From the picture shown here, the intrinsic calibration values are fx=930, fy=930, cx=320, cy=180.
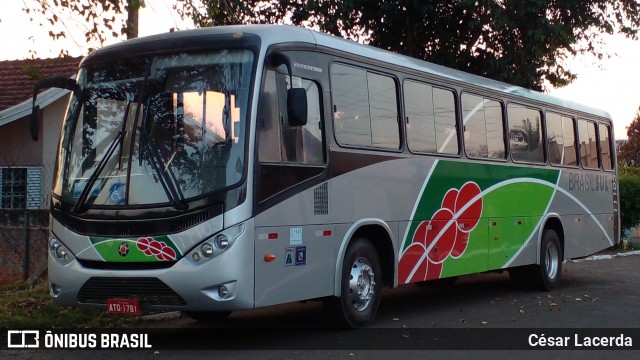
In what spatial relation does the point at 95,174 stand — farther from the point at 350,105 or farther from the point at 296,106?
the point at 350,105

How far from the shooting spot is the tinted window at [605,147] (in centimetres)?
1794

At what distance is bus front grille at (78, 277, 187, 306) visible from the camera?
8.77 metres

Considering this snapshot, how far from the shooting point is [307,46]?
9.89 metres

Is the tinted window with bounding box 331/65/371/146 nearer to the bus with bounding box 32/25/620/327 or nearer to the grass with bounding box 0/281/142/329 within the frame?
the bus with bounding box 32/25/620/327

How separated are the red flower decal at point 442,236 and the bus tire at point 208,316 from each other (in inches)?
86.6

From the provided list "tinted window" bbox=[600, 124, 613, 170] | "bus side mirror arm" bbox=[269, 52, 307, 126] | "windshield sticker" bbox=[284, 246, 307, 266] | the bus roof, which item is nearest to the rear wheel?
"tinted window" bbox=[600, 124, 613, 170]

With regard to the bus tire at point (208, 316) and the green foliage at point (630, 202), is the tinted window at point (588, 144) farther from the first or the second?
the green foliage at point (630, 202)

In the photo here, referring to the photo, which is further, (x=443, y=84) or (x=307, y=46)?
(x=443, y=84)

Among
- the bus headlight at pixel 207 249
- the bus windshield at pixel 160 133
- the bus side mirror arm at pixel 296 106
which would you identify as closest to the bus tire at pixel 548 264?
the bus side mirror arm at pixel 296 106

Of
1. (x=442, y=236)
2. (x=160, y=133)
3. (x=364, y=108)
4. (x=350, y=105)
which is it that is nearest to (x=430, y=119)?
(x=442, y=236)

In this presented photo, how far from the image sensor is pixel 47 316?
1072 centimetres

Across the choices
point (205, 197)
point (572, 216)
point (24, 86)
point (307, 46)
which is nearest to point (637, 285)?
point (572, 216)

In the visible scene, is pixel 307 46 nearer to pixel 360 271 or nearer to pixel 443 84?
pixel 360 271

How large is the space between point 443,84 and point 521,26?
6.44 m
